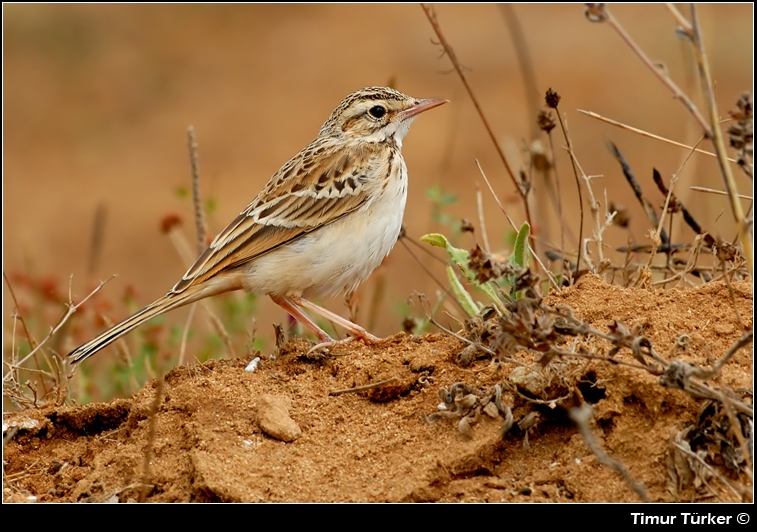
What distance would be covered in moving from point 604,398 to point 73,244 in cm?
1217

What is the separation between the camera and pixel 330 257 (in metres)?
5.95

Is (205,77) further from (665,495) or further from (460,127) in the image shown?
(665,495)

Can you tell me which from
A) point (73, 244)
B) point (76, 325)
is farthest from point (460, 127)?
point (76, 325)

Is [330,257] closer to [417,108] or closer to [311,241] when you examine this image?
[311,241]

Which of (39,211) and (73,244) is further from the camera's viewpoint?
(39,211)

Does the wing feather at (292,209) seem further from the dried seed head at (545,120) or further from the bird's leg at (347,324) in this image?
the dried seed head at (545,120)

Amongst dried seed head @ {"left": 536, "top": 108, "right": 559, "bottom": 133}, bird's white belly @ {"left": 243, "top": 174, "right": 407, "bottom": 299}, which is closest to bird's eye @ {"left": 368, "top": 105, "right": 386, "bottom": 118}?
bird's white belly @ {"left": 243, "top": 174, "right": 407, "bottom": 299}

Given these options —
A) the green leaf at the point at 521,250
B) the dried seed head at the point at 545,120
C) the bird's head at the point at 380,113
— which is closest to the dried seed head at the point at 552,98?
the dried seed head at the point at 545,120

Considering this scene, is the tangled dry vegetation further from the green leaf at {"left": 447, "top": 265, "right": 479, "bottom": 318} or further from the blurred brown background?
the blurred brown background

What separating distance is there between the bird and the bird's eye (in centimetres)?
46

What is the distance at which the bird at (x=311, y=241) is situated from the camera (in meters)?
5.95

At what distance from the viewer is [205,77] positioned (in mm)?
19859

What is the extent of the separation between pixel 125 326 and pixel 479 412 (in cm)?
229

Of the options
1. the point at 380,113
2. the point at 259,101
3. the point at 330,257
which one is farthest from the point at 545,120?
the point at 259,101
